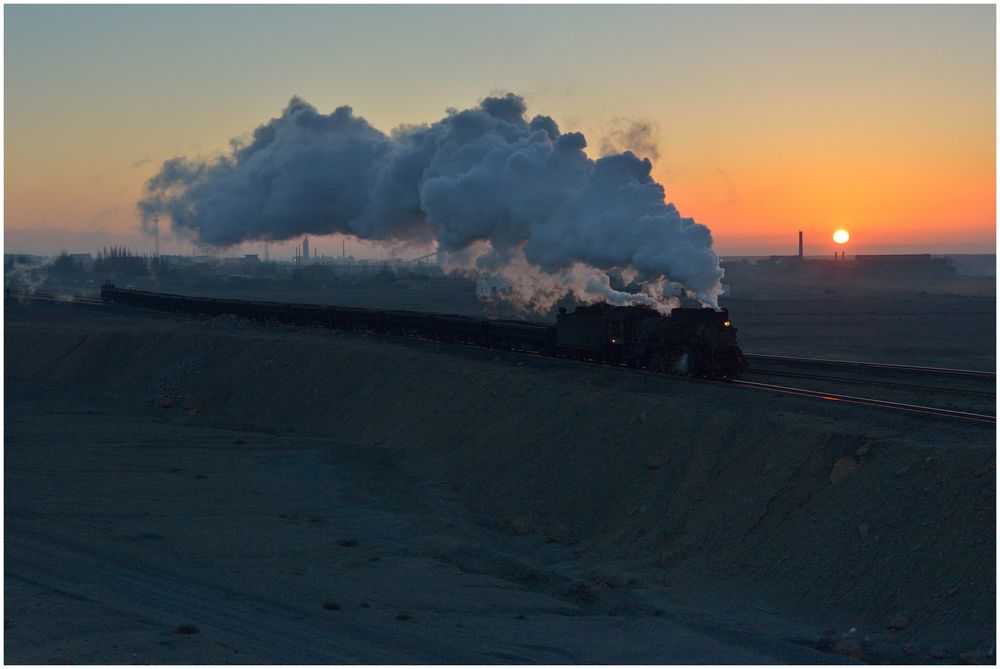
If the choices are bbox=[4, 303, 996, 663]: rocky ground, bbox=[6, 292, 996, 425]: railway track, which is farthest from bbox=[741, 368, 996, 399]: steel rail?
bbox=[4, 303, 996, 663]: rocky ground

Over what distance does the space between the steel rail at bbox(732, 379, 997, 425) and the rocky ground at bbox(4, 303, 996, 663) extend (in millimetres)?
939

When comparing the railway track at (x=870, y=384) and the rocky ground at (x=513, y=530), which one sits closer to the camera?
the rocky ground at (x=513, y=530)

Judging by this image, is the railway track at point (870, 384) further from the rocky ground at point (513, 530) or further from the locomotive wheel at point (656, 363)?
the rocky ground at point (513, 530)

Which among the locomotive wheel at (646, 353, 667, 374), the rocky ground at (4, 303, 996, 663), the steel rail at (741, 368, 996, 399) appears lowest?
the rocky ground at (4, 303, 996, 663)

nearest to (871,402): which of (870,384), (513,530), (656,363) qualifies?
(870,384)

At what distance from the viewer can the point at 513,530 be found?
26625mm

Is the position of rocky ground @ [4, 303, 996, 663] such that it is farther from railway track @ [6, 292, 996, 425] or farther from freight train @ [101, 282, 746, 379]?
freight train @ [101, 282, 746, 379]

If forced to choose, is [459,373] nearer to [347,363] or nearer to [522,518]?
[347,363]

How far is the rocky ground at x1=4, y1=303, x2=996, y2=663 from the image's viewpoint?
16844mm

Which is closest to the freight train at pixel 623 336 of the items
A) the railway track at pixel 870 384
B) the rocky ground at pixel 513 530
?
the railway track at pixel 870 384

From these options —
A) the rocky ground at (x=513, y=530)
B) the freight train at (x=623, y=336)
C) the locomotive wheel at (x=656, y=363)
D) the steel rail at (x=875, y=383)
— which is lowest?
the rocky ground at (x=513, y=530)

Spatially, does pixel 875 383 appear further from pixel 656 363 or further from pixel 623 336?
pixel 623 336

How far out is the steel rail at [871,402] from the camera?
26.4 metres

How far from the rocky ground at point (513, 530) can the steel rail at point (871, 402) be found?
3.08ft
